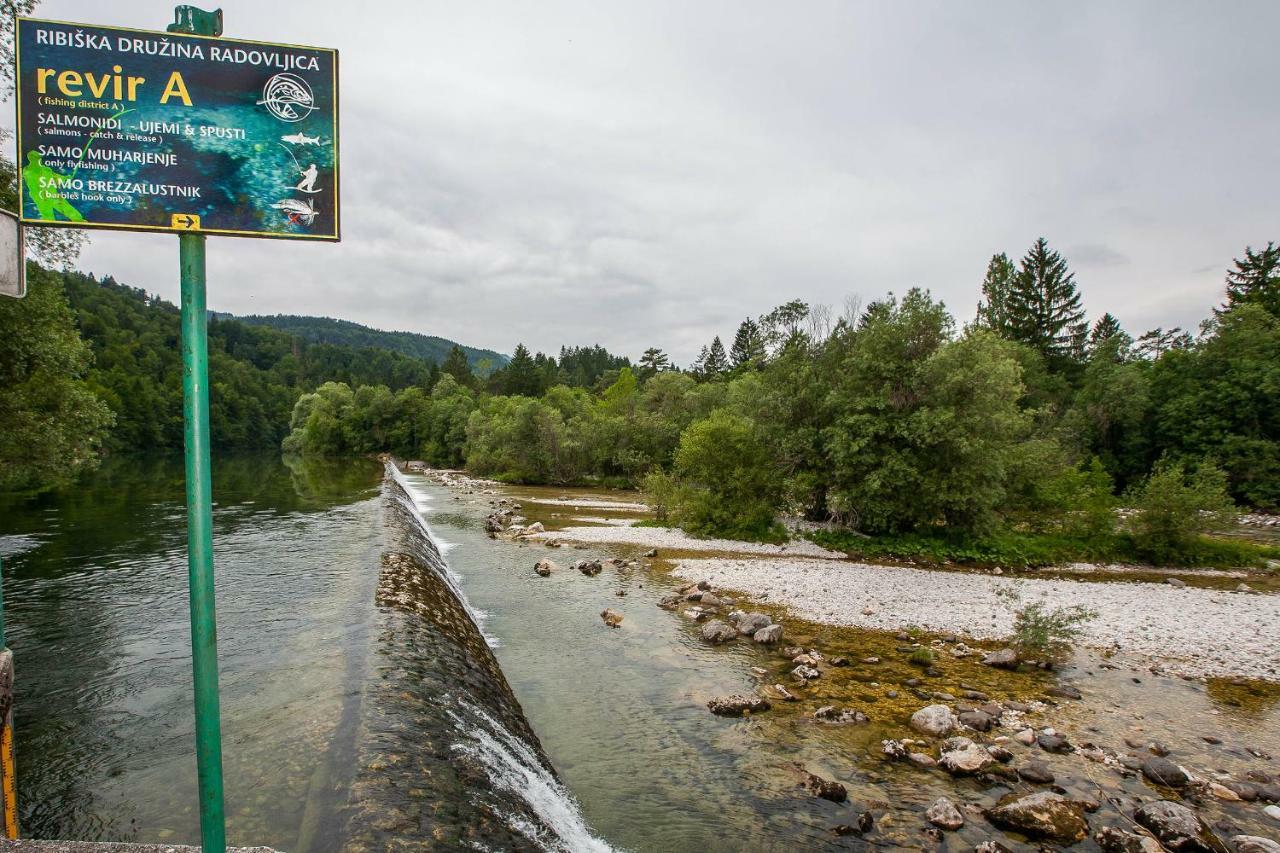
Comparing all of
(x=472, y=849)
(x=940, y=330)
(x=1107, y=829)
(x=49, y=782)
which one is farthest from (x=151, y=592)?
(x=940, y=330)

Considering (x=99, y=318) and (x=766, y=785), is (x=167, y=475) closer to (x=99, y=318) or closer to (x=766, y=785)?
(x=766, y=785)

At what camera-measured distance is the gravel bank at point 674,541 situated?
1139 inches

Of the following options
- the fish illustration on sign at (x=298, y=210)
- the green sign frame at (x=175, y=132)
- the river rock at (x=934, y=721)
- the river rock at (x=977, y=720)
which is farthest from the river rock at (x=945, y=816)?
the fish illustration on sign at (x=298, y=210)

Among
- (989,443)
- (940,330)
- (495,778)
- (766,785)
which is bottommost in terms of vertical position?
(766,785)

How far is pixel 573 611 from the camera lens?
1859cm

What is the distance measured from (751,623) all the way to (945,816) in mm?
8461

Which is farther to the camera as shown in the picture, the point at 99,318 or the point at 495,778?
the point at 99,318

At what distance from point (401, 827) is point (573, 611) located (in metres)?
12.2

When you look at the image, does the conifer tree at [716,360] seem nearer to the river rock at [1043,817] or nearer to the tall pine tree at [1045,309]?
the tall pine tree at [1045,309]

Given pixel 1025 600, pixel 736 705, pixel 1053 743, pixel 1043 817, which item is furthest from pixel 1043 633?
pixel 736 705

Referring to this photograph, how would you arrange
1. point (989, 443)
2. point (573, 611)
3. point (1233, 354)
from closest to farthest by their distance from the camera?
1. point (573, 611)
2. point (989, 443)
3. point (1233, 354)

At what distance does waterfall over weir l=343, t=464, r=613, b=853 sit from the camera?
665cm

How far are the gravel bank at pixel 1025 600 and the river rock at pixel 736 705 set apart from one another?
20.9ft

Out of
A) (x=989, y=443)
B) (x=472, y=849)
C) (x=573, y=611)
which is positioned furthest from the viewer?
(x=989, y=443)
